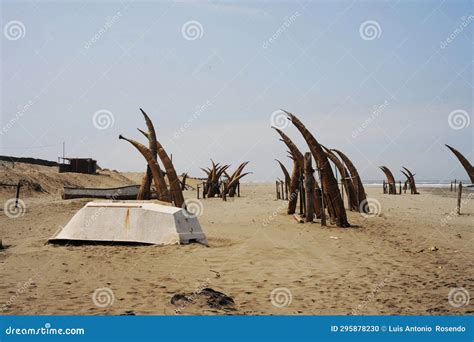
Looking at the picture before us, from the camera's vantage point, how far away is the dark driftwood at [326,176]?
11539 mm

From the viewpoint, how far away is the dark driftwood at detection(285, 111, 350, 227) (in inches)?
454

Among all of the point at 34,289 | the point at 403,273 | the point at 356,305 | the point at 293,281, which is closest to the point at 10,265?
the point at 34,289

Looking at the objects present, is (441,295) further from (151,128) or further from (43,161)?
(43,161)

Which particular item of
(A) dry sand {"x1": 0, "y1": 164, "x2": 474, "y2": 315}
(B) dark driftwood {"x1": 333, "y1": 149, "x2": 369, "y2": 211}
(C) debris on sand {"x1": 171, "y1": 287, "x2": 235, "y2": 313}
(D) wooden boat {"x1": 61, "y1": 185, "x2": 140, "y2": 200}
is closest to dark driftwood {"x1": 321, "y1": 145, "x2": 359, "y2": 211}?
(B) dark driftwood {"x1": 333, "y1": 149, "x2": 369, "y2": 211}

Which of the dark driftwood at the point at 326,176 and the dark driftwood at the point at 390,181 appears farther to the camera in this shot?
the dark driftwood at the point at 390,181

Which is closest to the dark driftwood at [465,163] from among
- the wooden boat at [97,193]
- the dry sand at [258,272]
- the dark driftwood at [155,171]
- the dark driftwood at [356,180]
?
the dry sand at [258,272]

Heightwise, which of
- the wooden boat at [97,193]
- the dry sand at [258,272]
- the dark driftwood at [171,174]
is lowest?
the dry sand at [258,272]

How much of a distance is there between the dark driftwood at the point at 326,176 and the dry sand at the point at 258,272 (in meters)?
0.75

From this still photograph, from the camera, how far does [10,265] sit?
6914mm

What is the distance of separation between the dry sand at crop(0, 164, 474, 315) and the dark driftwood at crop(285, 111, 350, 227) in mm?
751

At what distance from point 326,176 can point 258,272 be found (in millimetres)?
5733

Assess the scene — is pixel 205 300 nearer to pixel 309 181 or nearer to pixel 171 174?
pixel 171 174

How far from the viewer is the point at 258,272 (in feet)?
21.6

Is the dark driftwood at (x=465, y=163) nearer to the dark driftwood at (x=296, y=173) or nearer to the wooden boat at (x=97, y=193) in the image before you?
the dark driftwood at (x=296, y=173)
